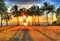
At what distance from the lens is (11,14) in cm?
2280

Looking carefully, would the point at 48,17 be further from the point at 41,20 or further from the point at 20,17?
the point at 20,17

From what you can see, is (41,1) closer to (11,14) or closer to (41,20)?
(41,20)

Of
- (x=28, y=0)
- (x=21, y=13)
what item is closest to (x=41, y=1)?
(x=28, y=0)

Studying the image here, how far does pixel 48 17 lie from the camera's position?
75.6 feet

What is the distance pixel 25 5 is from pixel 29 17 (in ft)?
6.93

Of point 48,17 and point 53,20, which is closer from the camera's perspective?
point 53,20

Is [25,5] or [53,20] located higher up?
[25,5]

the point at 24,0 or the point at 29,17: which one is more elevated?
the point at 24,0

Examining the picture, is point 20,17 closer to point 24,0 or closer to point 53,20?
point 24,0

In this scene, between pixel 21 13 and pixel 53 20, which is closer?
pixel 53 20

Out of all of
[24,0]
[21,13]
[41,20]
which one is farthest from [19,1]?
[41,20]

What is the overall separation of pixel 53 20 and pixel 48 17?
1615 millimetres

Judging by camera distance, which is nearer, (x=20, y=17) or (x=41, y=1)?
(x=41, y=1)

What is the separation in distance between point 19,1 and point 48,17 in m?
4.48
